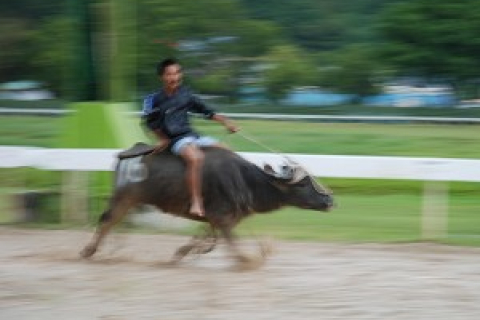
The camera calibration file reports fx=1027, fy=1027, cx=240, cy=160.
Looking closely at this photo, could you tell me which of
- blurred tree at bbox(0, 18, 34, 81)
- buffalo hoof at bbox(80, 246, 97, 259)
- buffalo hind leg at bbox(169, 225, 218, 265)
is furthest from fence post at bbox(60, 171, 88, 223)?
blurred tree at bbox(0, 18, 34, 81)

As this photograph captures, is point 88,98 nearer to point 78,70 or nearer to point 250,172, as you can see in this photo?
point 78,70

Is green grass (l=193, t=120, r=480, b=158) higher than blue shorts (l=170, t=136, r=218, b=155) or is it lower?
lower

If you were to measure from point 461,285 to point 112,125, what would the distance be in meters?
5.55

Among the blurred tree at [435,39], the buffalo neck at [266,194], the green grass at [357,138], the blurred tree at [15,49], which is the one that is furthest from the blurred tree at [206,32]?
the buffalo neck at [266,194]

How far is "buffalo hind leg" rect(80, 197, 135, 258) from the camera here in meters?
9.55

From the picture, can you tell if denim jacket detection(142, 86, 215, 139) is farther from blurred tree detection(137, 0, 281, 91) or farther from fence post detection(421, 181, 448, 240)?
blurred tree detection(137, 0, 281, 91)

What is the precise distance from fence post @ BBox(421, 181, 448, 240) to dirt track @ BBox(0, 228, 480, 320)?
830 mm

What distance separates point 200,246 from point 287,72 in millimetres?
14209

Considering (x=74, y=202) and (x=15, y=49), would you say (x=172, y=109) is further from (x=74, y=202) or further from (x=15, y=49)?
(x=15, y=49)

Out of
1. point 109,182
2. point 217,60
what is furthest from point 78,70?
point 217,60

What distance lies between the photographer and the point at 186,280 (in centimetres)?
846

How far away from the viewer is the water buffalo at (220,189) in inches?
361

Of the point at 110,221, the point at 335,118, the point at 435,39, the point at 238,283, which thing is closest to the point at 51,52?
the point at 335,118

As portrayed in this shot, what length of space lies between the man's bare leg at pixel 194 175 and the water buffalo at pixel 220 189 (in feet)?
0.22
